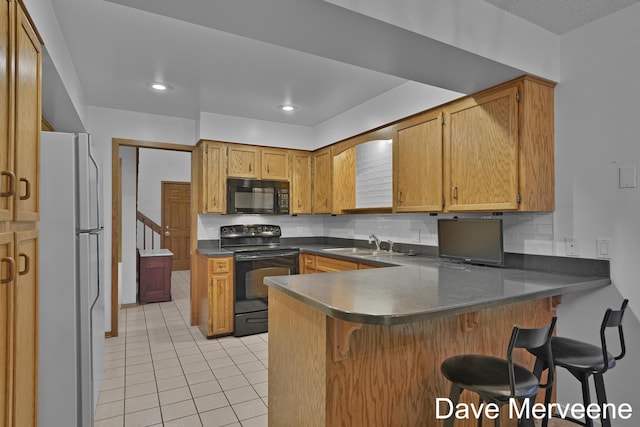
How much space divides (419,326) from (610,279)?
3.98 ft

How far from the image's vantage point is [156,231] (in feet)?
27.0

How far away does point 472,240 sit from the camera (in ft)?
9.02

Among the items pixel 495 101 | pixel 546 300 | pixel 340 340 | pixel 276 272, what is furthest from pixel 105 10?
pixel 546 300

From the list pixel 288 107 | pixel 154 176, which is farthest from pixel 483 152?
pixel 154 176

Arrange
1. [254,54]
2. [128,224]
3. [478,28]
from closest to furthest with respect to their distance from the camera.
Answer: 1. [478,28]
2. [254,54]
3. [128,224]

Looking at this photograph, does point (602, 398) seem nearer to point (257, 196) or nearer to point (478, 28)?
point (478, 28)

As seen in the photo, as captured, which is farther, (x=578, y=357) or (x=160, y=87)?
(x=160, y=87)

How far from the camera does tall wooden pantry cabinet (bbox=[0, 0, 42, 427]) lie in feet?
3.68

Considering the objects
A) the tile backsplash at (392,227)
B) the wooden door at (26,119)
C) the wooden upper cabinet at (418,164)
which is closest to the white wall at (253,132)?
the tile backsplash at (392,227)

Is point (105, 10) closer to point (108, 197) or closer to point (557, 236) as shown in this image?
point (108, 197)

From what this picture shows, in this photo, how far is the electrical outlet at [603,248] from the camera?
2078 mm

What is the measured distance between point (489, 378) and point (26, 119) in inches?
81.6

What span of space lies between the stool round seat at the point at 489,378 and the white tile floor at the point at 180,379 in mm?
1340

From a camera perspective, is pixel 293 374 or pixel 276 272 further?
pixel 276 272
